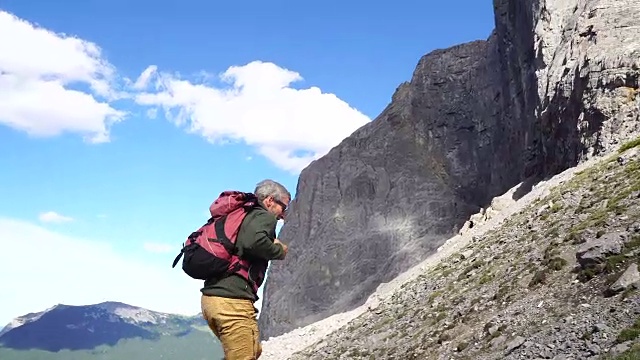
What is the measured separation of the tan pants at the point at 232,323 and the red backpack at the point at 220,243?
347 mm

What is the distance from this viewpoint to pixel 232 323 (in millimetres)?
8141

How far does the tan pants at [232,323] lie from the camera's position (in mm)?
8109

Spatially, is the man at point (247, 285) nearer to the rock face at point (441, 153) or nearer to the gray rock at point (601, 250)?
the gray rock at point (601, 250)

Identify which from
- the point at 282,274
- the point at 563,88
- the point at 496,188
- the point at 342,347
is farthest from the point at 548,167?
the point at 282,274

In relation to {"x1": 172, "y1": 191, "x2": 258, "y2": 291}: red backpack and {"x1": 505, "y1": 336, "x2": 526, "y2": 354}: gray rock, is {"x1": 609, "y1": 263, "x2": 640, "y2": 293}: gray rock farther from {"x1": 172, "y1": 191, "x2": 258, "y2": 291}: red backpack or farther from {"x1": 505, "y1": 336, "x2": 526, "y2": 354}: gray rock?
{"x1": 172, "y1": 191, "x2": 258, "y2": 291}: red backpack

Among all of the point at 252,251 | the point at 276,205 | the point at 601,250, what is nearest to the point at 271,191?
the point at 276,205

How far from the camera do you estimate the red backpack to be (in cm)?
789

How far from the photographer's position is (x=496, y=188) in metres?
98.6

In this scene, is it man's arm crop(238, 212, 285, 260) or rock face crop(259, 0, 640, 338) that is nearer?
man's arm crop(238, 212, 285, 260)

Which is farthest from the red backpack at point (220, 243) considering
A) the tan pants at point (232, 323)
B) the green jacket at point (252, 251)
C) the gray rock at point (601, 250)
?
the gray rock at point (601, 250)

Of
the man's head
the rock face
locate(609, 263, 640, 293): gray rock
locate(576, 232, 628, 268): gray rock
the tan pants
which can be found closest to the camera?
the tan pants

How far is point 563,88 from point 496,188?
4199 centimetres

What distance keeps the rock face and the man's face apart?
167 feet

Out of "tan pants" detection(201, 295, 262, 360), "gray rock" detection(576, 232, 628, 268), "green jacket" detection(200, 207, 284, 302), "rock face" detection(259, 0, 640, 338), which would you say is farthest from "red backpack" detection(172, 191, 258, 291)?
"rock face" detection(259, 0, 640, 338)
